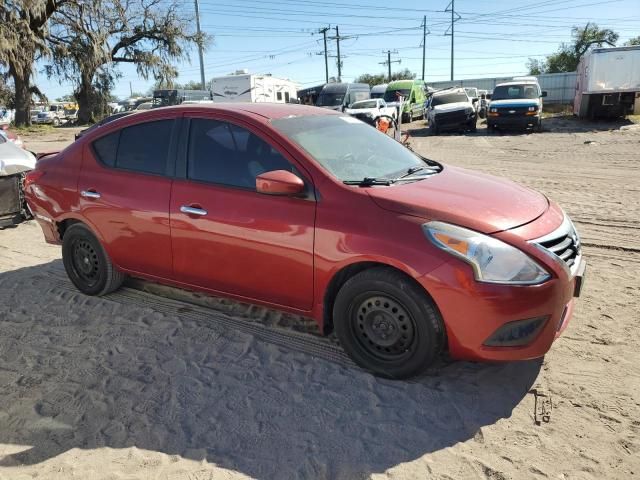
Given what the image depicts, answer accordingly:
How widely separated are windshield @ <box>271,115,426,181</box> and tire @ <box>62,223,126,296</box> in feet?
6.66

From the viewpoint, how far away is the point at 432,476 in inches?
98.9

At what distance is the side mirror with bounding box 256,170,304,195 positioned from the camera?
324 cm

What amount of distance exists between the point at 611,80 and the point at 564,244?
22309 millimetres

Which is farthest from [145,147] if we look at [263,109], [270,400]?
[270,400]

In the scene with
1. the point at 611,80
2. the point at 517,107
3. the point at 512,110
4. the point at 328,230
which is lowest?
the point at 512,110

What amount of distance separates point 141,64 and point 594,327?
41263 mm

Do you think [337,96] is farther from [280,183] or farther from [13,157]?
[280,183]

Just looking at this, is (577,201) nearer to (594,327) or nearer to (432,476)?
(594,327)

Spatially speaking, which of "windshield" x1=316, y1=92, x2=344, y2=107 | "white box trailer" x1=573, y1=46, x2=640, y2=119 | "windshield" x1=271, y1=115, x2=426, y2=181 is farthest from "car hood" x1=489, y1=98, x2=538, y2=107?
"windshield" x1=271, y1=115, x2=426, y2=181

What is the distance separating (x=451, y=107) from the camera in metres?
22.0

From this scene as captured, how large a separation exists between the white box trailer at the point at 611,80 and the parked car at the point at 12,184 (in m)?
22.0

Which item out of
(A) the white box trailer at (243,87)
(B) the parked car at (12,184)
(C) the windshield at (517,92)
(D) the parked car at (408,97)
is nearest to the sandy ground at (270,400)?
(B) the parked car at (12,184)

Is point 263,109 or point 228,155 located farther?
point 263,109

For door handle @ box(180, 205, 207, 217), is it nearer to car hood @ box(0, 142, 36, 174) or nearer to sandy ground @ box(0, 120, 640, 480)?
sandy ground @ box(0, 120, 640, 480)
